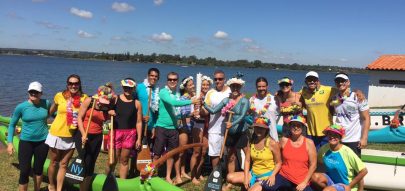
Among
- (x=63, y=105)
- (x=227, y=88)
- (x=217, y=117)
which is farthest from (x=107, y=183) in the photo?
(x=227, y=88)

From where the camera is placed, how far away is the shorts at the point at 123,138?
5.61 metres

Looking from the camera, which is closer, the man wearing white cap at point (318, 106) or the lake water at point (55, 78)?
the man wearing white cap at point (318, 106)

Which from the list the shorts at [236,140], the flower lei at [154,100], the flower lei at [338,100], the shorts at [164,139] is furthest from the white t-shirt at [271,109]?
the flower lei at [154,100]

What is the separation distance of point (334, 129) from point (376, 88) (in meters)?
18.2

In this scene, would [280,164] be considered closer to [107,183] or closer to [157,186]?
[157,186]

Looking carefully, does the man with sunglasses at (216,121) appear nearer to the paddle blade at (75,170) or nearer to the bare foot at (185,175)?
the bare foot at (185,175)

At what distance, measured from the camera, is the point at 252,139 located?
201 inches

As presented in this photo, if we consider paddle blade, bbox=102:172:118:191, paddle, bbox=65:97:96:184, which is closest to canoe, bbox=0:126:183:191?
paddle blade, bbox=102:172:118:191

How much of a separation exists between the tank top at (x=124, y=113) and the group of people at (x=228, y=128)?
1 cm

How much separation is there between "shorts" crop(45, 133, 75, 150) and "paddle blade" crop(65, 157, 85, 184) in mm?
241

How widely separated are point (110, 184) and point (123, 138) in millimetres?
701

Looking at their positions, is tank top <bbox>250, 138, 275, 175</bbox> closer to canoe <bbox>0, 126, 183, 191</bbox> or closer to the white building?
canoe <bbox>0, 126, 183, 191</bbox>

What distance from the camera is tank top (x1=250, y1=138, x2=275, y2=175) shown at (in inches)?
194

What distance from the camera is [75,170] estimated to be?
17.5 feet
